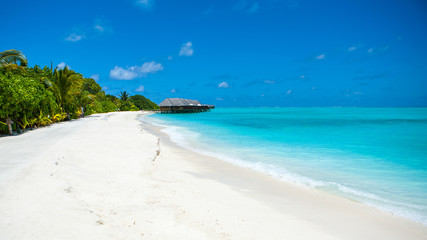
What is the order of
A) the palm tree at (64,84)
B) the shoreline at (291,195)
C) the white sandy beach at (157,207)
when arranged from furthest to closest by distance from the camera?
the palm tree at (64,84), the shoreline at (291,195), the white sandy beach at (157,207)

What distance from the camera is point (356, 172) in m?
6.88

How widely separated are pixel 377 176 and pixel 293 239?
5.20 metres

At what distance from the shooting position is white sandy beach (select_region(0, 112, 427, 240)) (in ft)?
7.80

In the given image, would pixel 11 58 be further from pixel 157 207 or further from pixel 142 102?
pixel 142 102

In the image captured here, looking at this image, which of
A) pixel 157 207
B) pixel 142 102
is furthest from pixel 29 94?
pixel 142 102

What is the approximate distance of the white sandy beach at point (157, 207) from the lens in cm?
238

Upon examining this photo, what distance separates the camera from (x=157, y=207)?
3.28 metres

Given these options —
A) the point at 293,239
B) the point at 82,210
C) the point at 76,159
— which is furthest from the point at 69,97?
the point at 293,239

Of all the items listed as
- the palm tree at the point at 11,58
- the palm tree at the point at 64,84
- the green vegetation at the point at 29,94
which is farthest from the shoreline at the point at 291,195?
the palm tree at the point at 64,84

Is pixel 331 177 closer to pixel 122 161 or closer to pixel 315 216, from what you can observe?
pixel 315 216

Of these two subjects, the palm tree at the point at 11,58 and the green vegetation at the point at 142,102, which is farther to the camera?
the green vegetation at the point at 142,102

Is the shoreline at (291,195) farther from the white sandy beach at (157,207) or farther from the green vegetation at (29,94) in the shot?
the green vegetation at (29,94)

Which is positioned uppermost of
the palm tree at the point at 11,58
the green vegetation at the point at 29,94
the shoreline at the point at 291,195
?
the palm tree at the point at 11,58

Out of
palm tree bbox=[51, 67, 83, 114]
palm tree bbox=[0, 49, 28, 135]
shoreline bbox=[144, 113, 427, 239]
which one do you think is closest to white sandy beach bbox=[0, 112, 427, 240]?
shoreline bbox=[144, 113, 427, 239]
